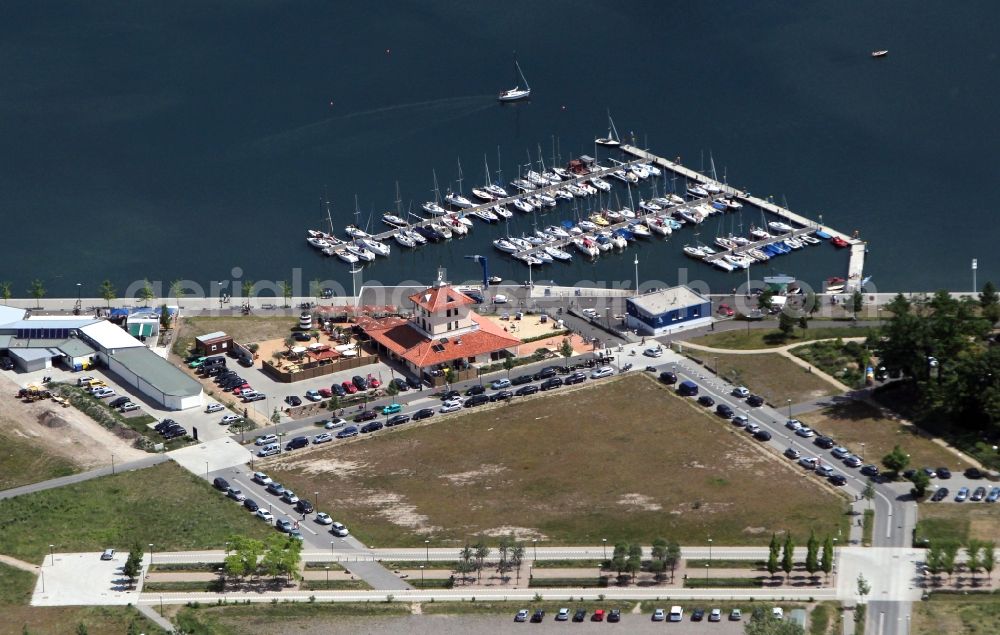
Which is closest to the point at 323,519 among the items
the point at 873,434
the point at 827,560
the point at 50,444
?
the point at 50,444

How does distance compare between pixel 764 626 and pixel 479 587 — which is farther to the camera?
pixel 479 587

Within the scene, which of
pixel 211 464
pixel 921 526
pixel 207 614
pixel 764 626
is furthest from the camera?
pixel 211 464

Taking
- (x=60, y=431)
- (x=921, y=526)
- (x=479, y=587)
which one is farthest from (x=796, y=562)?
(x=60, y=431)

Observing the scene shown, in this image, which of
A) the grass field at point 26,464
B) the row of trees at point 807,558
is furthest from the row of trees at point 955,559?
the grass field at point 26,464

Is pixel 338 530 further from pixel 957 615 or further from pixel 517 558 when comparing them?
pixel 957 615

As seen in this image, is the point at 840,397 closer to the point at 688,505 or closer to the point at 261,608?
the point at 688,505

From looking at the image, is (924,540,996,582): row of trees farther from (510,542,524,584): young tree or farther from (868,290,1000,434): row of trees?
(510,542,524,584): young tree
